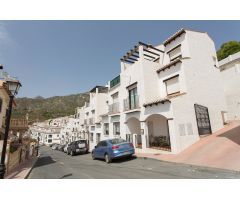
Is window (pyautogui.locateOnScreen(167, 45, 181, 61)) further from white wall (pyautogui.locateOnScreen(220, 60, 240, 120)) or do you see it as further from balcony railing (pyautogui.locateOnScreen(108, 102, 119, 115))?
balcony railing (pyautogui.locateOnScreen(108, 102, 119, 115))

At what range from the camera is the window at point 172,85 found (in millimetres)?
14524

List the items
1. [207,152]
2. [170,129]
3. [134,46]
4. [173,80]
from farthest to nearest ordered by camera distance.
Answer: [134,46] → [173,80] → [170,129] → [207,152]

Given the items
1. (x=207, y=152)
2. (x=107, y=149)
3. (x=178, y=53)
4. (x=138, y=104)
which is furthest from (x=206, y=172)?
(x=178, y=53)

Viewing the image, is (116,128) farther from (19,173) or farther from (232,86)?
(232,86)

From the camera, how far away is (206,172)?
7.32 m

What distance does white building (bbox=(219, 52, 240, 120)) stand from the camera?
1689cm

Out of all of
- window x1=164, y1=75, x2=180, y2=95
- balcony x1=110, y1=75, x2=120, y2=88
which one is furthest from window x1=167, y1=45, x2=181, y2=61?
balcony x1=110, y1=75, x2=120, y2=88

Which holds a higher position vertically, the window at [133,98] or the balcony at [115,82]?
the balcony at [115,82]

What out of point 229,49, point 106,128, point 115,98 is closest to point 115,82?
point 115,98

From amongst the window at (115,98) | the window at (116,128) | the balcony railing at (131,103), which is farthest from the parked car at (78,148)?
the balcony railing at (131,103)

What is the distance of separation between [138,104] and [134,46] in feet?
20.1

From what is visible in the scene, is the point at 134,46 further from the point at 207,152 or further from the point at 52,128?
the point at 52,128

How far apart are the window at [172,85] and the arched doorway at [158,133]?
2.44 metres

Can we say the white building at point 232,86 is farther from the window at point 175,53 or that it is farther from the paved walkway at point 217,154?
the paved walkway at point 217,154
